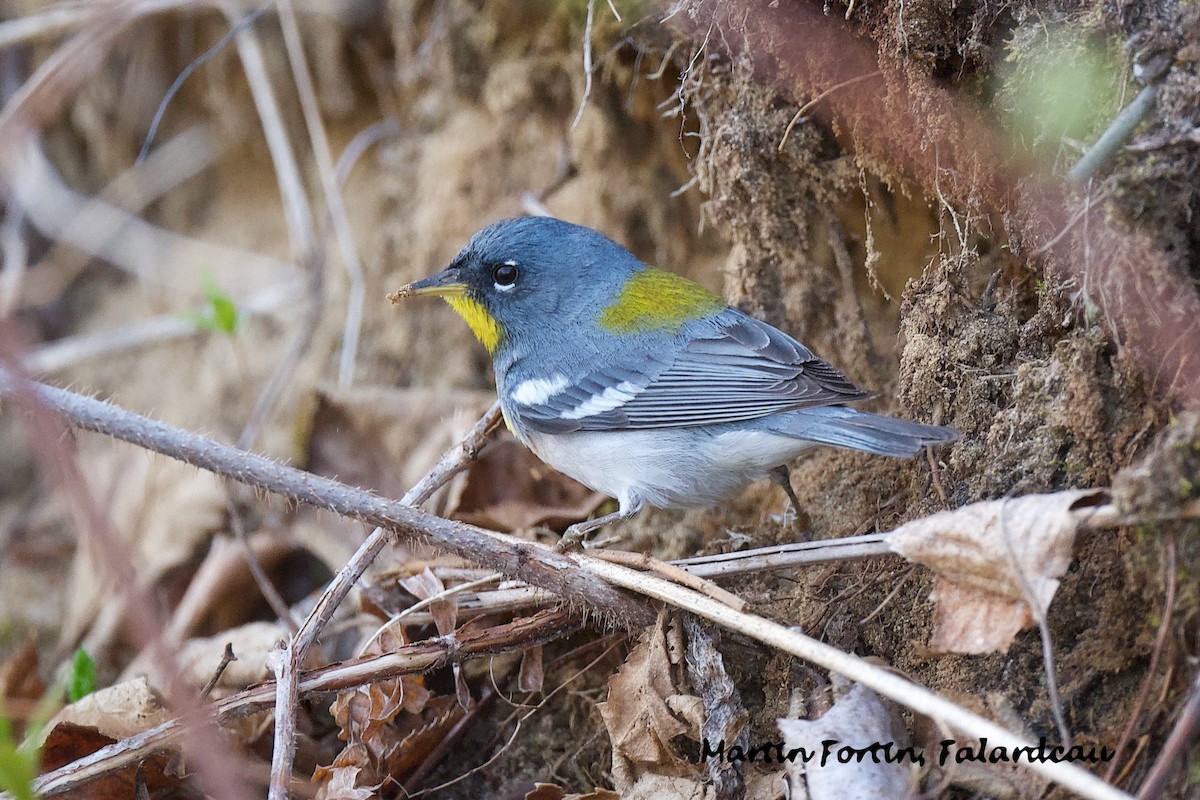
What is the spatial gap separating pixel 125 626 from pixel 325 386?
4.56ft

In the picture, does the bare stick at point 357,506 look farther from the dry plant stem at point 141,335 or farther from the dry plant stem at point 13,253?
the dry plant stem at point 13,253

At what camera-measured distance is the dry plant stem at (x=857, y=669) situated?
204 centimetres

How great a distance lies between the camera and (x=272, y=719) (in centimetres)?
326

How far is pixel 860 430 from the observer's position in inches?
118

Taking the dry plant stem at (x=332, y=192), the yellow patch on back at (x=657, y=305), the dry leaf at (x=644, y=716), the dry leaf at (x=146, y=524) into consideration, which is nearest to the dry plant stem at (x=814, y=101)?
the yellow patch on back at (x=657, y=305)

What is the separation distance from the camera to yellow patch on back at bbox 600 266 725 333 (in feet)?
12.4

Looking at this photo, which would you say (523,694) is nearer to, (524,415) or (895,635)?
(524,415)

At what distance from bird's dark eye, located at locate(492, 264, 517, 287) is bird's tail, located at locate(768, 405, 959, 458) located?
4.25ft

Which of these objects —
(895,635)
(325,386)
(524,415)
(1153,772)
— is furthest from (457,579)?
(1153,772)

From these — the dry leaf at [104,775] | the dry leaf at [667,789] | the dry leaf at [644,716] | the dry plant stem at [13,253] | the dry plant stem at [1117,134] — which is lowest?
the dry leaf at [104,775]

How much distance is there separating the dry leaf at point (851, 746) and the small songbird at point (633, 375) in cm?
70

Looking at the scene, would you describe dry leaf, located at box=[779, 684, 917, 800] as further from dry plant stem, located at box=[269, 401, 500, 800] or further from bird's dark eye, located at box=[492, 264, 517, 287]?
bird's dark eye, located at box=[492, 264, 517, 287]

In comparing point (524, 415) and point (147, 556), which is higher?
point (524, 415)

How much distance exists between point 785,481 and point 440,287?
1507 mm
